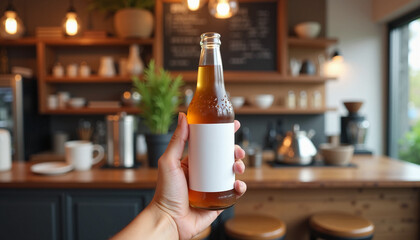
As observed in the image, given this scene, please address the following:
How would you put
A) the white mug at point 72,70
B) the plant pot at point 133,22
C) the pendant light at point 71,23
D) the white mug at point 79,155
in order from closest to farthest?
the white mug at point 79,155 → the pendant light at point 71,23 → the plant pot at point 133,22 → the white mug at point 72,70

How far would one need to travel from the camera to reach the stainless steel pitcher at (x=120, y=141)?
1.93 metres

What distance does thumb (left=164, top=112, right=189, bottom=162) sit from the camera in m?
Answer: 0.84

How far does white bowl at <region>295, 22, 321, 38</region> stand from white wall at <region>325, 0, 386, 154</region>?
1037 mm

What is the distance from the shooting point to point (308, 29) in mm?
3234

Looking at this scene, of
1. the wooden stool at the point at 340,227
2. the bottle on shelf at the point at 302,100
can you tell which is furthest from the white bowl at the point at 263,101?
the wooden stool at the point at 340,227

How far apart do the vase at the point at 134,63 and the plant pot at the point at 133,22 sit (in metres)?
0.18

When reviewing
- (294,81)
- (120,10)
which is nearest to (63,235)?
(120,10)

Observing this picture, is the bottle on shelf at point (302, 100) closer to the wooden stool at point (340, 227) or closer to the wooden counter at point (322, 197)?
the wooden counter at point (322, 197)

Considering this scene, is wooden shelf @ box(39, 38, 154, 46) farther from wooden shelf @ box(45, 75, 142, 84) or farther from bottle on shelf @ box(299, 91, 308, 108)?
bottle on shelf @ box(299, 91, 308, 108)

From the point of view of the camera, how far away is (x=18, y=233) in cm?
171

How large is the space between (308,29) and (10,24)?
2.62m

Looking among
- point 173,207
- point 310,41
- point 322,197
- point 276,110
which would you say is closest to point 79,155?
point 173,207

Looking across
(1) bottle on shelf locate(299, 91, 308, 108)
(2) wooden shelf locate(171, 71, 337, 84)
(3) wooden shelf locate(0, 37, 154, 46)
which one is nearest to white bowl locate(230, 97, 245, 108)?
(2) wooden shelf locate(171, 71, 337, 84)

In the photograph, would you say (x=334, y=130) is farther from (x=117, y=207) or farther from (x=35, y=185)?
(x=35, y=185)
